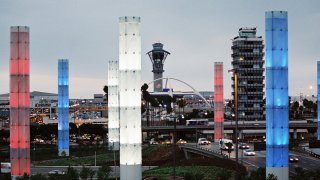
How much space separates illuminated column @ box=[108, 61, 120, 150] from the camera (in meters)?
108

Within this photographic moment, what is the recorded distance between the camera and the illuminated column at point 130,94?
51.4m

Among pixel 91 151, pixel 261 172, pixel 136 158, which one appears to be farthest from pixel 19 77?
pixel 91 151

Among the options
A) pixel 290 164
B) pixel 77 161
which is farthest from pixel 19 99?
pixel 290 164

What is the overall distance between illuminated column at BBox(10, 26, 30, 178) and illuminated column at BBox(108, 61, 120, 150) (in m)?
46.8

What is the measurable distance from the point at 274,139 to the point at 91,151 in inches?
2723

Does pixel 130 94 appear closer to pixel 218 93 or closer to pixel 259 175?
pixel 259 175

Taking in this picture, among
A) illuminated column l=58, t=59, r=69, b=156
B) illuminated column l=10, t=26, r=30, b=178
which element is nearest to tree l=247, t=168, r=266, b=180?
illuminated column l=10, t=26, r=30, b=178

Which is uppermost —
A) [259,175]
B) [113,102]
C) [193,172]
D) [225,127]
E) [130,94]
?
[130,94]

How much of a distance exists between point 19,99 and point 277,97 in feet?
84.6

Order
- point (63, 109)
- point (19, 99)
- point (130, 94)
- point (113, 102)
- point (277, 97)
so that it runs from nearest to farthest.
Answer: point (277, 97)
point (130, 94)
point (19, 99)
point (63, 109)
point (113, 102)

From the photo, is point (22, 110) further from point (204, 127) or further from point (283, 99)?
point (204, 127)

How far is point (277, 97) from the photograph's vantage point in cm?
5147

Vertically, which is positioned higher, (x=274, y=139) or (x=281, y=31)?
Result: (x=281, y=31)

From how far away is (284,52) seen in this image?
5109 centimetres
